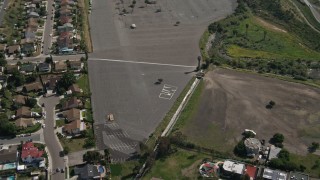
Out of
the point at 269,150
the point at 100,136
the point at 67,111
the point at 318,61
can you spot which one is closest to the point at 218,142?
the point at 269,150

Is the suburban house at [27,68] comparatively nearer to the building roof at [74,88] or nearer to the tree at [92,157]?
the building roof at [74,88]

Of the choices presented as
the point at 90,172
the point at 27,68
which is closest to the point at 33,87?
the point at 27,68

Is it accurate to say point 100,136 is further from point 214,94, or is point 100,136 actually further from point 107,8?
point 107,8

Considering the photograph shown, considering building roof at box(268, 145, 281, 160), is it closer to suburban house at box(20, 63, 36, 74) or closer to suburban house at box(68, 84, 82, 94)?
suburban house at box(68, 84, 82, 94)

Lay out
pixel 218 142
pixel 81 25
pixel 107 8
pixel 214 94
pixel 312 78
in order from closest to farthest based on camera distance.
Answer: pixel 218 142 < pixel 214 94 < pixel 312 78 < pixel 81 25 < pixel 107 8

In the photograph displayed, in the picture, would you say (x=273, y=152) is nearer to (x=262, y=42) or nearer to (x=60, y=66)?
(x=262, y=42)

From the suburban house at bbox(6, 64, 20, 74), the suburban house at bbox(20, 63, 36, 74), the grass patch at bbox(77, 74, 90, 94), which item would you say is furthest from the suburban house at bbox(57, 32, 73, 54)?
the grass patch at bbox(77, 74, 90, 94)
